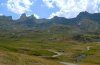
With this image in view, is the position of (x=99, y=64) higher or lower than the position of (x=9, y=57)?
lower

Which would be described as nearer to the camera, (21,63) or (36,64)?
(21,63)

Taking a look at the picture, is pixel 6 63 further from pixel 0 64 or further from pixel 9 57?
pixel 9 57

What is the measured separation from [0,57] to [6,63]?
18.9 ft

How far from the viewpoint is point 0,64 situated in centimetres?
4981

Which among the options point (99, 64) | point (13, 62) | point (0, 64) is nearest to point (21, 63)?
point (13, 62)

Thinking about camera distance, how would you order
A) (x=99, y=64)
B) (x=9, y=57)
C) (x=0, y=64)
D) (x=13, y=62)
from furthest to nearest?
(x=99, y=64) < (x=9, y=57) < (x=13, y=62) < (x=0, y=64)

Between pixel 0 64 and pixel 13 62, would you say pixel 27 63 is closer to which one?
pixel 13 62

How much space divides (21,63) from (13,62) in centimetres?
168

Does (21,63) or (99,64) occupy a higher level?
(21,63)

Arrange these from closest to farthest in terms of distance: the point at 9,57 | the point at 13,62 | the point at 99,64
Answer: the point at 13,62 < the point at 9,57 < the point at 99,64

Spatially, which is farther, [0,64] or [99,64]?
[99,64]

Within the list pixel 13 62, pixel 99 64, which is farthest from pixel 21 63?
pixel 99 64

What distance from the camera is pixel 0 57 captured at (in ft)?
187

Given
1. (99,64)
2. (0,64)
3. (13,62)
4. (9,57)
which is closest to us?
(0,64)
